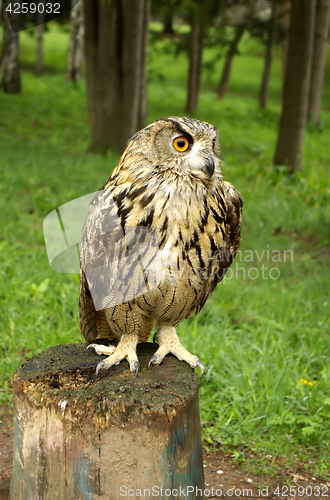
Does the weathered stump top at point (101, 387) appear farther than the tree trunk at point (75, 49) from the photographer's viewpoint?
No

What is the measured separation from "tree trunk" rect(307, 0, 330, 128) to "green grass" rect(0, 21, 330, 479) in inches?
140

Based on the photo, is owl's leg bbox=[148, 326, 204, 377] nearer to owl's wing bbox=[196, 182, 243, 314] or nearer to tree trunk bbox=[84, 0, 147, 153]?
owl's wing bbox=[196, 182, 243, 314]

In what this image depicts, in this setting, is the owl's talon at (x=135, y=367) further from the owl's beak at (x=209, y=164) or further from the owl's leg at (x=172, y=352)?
→ the owl's beak at (x=209, y=164)

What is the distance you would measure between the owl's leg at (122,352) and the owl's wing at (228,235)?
0.41 meters

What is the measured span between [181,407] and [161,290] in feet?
1.59

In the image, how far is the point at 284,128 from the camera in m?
7.17

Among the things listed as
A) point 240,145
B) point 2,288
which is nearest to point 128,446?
point 2,288

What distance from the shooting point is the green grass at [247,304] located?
2941mm

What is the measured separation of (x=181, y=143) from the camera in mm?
1880

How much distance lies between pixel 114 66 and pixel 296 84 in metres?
2.67

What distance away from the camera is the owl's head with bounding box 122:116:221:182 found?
1.87 meters

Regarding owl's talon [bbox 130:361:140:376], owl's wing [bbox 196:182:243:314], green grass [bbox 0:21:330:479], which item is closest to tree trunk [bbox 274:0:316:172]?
green grass [bbox 0:21:330:479]

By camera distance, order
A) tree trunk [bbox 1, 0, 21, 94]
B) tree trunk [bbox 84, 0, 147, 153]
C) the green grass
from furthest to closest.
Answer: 1. tree trunk [bbox 1, 0, 21, 94]
2. tree trunk [bbox 84, 0, 147, 153]
3. the green grass

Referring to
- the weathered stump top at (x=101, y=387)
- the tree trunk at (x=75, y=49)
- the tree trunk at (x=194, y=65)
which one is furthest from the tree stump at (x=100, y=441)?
the tree trunk at (x=75, y=49)
